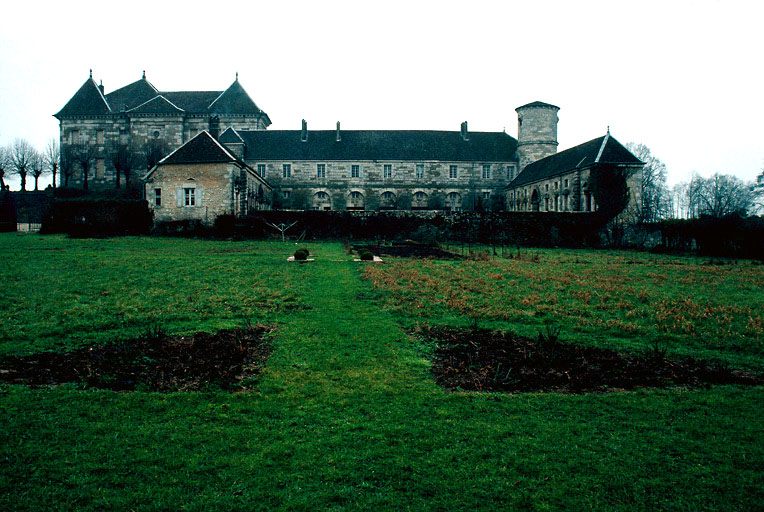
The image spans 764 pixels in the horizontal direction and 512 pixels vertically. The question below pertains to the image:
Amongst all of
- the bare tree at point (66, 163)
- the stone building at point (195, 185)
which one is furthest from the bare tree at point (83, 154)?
the stone building at point (195, 185)

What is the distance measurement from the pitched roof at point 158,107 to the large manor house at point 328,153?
0.11 m

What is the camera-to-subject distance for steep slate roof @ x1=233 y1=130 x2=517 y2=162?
50719mm

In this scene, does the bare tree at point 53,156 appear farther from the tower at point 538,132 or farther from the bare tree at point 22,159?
the tower at point 538,132

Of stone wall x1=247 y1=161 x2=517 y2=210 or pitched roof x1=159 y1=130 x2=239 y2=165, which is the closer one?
pitched roof x1=159 y1=130 x2=239 y2=165

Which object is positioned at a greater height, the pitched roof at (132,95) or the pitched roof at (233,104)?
the pitched roof at (132,95)

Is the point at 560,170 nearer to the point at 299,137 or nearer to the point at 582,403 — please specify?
the point at 299,137

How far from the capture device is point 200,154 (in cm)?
3406

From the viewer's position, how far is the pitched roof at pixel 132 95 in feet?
189

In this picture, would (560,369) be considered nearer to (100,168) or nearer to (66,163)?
(100,168)

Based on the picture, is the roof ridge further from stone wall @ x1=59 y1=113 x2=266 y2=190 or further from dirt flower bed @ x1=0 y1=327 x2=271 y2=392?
dirt flower bed @ x1=0 y1=327 x2=271 y2=392

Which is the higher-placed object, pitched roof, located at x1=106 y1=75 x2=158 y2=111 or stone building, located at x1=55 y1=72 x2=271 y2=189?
pitched roof, located at x1=106 y1=75 x2=158 y2=111

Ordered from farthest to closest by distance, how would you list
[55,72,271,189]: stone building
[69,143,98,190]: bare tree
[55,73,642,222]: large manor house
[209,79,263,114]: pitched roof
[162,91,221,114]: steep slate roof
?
[162,91,221,114]: steep slate roof → [209,79,263,114]: pitched roof → [69,143,98,190]: bare tree → [55,72,271,189]: stone building → [55,73,642,222]: large manor house

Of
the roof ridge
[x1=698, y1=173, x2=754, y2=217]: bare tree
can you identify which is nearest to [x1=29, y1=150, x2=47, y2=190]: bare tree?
Result: the roof ridge

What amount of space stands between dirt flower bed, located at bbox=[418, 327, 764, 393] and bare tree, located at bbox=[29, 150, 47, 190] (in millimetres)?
63410
